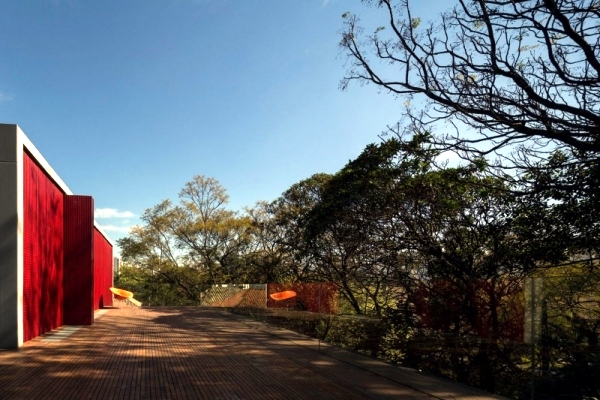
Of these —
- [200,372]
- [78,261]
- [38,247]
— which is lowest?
[200,372]

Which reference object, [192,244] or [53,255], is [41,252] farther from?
[192,244]

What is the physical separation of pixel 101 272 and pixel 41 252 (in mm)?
13414

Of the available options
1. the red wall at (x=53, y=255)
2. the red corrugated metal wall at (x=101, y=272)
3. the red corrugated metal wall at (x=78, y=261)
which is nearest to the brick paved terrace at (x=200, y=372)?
the red wall at (x=53, y=255)

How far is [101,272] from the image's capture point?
83.9 ft

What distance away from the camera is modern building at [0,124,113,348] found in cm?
1020

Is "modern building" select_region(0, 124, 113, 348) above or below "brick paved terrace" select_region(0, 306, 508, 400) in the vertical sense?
above

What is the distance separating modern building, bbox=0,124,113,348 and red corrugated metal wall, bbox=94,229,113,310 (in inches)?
278

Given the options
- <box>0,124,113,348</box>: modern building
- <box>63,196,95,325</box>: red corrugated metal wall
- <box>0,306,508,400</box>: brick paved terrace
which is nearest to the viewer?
<box>0,306,508,400</box>: brick paved terrace

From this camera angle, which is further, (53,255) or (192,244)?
(192,244)

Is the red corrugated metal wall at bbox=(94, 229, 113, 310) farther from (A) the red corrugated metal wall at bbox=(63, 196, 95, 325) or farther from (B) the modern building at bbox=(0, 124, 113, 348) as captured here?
(B) the modern building at bbox=(0, 124, 113, 348)

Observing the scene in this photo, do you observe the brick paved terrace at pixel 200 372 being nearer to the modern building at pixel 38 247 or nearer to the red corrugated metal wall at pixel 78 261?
the modern building at pixel 38 247

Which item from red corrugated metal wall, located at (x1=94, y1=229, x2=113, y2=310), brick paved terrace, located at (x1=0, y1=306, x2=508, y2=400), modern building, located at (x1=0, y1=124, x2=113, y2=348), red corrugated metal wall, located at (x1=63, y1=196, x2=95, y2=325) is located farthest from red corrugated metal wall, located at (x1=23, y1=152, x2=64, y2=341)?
red corrugated metal wall, located at (x1=94, y1=229, x2=113, y2=310)

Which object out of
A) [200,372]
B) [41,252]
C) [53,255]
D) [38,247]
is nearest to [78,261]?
[53,255]

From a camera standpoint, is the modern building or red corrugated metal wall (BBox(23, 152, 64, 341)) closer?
the modern building
